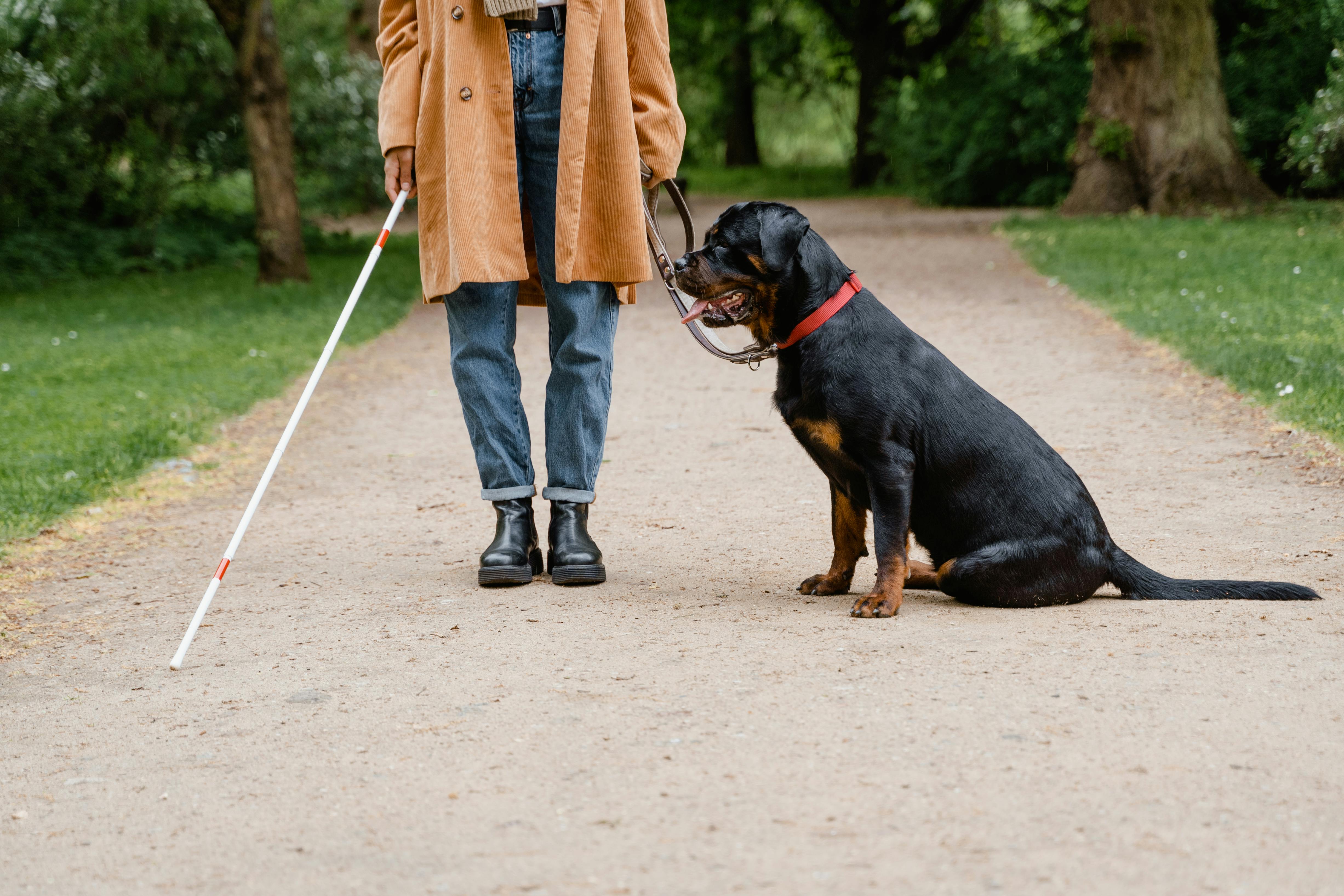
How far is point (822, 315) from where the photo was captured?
13.4 ft


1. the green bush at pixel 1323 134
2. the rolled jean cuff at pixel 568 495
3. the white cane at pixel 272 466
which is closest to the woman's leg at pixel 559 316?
the rolled jean cuff at pixel 568 495

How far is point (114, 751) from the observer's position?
3174 mm

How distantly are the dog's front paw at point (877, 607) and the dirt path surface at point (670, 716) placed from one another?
0.13 ft

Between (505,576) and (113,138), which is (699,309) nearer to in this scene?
(505,576)

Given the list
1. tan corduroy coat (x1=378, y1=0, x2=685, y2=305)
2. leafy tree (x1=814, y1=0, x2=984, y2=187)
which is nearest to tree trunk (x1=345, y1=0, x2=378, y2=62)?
leafy tree (x1=814, y1=0, x2=984, y2=187)

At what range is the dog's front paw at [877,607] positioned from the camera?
3953mm

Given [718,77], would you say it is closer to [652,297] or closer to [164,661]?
[652,297]

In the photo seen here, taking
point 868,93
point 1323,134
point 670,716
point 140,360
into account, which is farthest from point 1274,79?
point 670,716

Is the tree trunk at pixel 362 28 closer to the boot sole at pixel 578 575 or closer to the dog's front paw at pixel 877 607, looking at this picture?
the boot sole at pixel 578 575

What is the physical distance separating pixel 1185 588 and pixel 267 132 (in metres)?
12.4

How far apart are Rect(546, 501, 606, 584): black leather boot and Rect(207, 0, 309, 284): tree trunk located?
36.0 feet

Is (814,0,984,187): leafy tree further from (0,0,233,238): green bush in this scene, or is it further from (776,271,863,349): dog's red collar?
(776,271,863,349): dog's red collar

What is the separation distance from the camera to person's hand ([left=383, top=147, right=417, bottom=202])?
14.6 feet

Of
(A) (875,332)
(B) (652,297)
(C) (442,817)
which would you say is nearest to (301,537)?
(A) (875,332)
